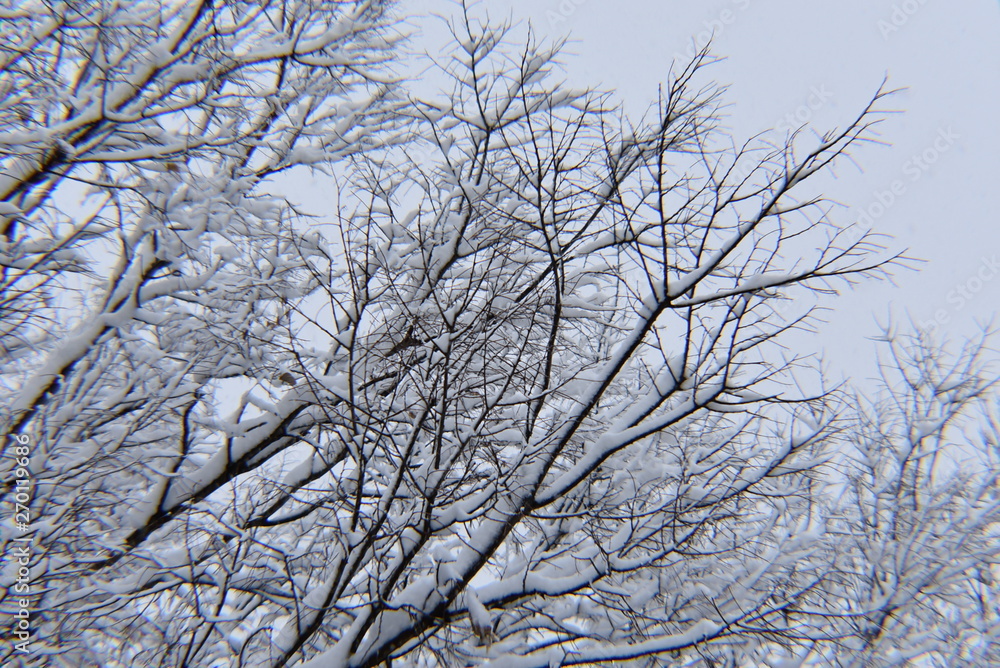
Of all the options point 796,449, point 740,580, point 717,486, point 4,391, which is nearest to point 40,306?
point 4,391

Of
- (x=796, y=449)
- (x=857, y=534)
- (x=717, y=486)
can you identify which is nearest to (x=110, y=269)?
(x=717, y=486)

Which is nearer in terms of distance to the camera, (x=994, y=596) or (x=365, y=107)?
(x=365, y=107)

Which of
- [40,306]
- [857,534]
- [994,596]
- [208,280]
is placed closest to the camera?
[40,306]

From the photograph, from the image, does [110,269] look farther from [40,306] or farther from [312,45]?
[312,45]

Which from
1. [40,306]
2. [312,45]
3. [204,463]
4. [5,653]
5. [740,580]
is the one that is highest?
[312,45]

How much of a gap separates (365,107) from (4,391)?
355cm

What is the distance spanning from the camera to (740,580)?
398cm

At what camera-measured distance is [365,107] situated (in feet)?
17.2

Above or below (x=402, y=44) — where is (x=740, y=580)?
below

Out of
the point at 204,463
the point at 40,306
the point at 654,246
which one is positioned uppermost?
the point at 654,246

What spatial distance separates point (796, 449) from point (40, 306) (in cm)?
457

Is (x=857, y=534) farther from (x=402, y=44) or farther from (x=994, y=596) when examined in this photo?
(x=402, y=44)

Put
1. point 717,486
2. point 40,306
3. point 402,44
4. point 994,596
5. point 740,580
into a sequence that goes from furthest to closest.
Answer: point 994,596 < point 402,44 < point 740,580 < point 40,306 < point 717,486

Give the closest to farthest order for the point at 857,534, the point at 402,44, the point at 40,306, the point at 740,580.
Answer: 1. the point at 40,306
2. the point at 740,580
3. the point at 402,44
4. the point at 857,534
